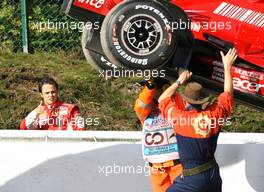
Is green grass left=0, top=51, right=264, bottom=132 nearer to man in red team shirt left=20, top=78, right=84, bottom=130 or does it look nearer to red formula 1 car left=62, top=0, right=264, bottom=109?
man in red team shirt left=20, top=78, right=84, bottom=130

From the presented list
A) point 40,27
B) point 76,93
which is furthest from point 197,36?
point 40,27

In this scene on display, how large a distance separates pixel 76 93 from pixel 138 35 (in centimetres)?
389

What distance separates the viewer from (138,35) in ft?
15.4

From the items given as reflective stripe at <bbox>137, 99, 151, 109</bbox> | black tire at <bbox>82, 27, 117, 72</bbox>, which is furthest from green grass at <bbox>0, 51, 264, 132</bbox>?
reflective stripe at <bbox>137, 99, 151, 109</bbox>

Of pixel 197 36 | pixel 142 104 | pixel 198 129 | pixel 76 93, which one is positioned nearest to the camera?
pixel 198 129

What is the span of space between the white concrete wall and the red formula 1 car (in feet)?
2.38

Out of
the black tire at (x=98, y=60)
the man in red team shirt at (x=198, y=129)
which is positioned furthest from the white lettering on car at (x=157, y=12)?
the black tire at (x=98, y=60)

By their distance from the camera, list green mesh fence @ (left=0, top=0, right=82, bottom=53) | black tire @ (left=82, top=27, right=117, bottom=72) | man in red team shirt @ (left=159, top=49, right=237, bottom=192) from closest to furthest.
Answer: man in red team shirt @ (left=159, top=49, right=237, bottom=192) → black tire @ (left=82, top=27, right=117, bottom=72) → green mesh fence @ (left=0, top=0, right=82, bottom=53)

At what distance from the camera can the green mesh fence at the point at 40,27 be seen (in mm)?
8812

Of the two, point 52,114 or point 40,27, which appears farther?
point 40,27

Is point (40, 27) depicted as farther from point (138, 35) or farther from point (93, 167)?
point (138, 35)

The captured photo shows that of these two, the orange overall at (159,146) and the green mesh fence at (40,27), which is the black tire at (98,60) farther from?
the green mesh fence at (40,27)

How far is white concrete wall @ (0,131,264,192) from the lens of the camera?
18.3 feet

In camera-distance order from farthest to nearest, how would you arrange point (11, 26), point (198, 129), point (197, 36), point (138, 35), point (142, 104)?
point (11, 26)
point (197, 36)
point (142, 104)
point (138, 35)
point (198, 129)
